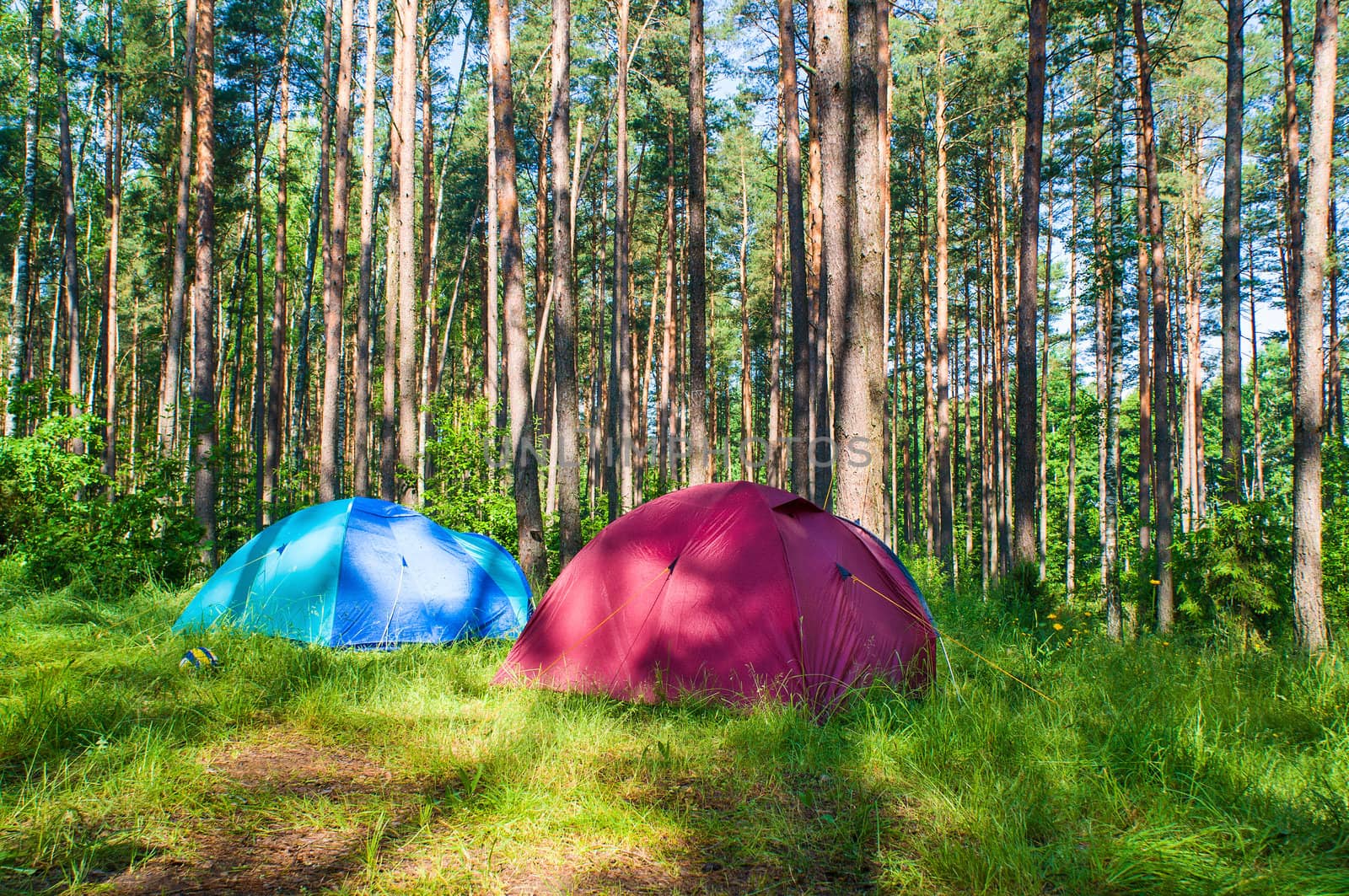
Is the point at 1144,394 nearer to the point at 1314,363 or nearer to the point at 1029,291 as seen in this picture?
the point at 1029,291

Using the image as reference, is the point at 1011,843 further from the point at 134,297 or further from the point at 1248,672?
the point at 134,297

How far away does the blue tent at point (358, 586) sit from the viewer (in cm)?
583

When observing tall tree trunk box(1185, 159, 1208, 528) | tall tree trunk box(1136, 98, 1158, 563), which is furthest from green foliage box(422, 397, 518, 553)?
tall tree trunk box(1185, 159, 1208, 528)

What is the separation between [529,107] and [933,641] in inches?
782

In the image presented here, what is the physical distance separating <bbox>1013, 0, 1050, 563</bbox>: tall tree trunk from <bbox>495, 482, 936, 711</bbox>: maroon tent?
6.02 m

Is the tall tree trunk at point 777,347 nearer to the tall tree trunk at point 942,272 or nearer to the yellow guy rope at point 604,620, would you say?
the tall tree trunk at point 942,272

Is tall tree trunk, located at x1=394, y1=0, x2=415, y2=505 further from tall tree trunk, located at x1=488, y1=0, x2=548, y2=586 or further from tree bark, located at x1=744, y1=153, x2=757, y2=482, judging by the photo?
tree bark, located at x1=744, y1=153, x2=757, y2=482

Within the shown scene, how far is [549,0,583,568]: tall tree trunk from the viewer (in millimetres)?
9008

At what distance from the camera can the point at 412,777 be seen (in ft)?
11.3

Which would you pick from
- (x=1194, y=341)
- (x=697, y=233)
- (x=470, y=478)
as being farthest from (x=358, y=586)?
(x=1194, y=341)

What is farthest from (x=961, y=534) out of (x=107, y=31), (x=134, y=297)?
(x=134, y=297)

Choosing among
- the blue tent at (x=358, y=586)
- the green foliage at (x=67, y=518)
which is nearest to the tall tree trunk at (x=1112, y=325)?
the blue tent at (x=358, y=586)

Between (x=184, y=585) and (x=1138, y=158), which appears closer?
(x=184, y=585)

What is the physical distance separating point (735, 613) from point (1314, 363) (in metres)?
5.27
